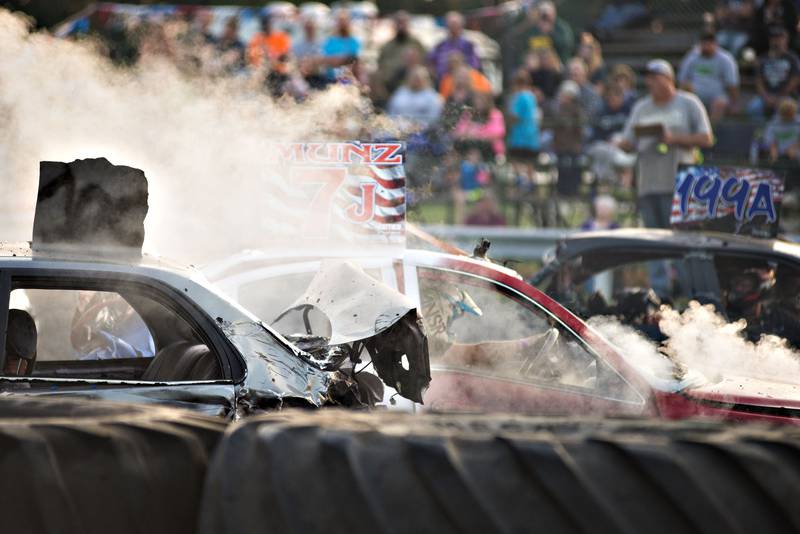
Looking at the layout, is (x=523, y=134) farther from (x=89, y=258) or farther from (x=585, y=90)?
(x=89, y=258)

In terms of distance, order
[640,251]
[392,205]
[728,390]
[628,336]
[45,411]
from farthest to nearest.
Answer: [640,251]
[628,336]
[392,205]
[728,390]
[45,411]

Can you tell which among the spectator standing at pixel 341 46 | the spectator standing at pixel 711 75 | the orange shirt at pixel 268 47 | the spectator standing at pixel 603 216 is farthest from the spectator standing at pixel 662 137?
the orange shirt at pixel 268 47

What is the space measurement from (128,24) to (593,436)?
14.4 m

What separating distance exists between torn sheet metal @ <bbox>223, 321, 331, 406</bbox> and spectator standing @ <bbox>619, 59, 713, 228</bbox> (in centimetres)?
692

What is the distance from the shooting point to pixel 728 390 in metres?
5.82

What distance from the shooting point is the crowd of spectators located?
13.6 metres

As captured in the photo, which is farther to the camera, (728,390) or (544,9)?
(544,9)

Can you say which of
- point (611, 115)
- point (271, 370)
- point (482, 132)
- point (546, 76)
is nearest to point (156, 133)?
point (271, 370)

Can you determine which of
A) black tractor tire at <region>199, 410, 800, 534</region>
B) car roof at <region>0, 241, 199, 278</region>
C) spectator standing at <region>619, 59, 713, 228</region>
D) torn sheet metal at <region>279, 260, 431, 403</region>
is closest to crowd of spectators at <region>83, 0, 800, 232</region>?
spectator standing at <region>619, 59, 713, 228</region>

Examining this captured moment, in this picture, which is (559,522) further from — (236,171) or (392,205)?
(236,171)

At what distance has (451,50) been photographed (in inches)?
600

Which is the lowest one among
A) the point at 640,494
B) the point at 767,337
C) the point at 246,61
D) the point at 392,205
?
the point at 767,337

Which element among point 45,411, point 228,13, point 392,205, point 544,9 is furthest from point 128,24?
point 45,411

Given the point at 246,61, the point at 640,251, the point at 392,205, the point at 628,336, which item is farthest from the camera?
the point at 246,61
